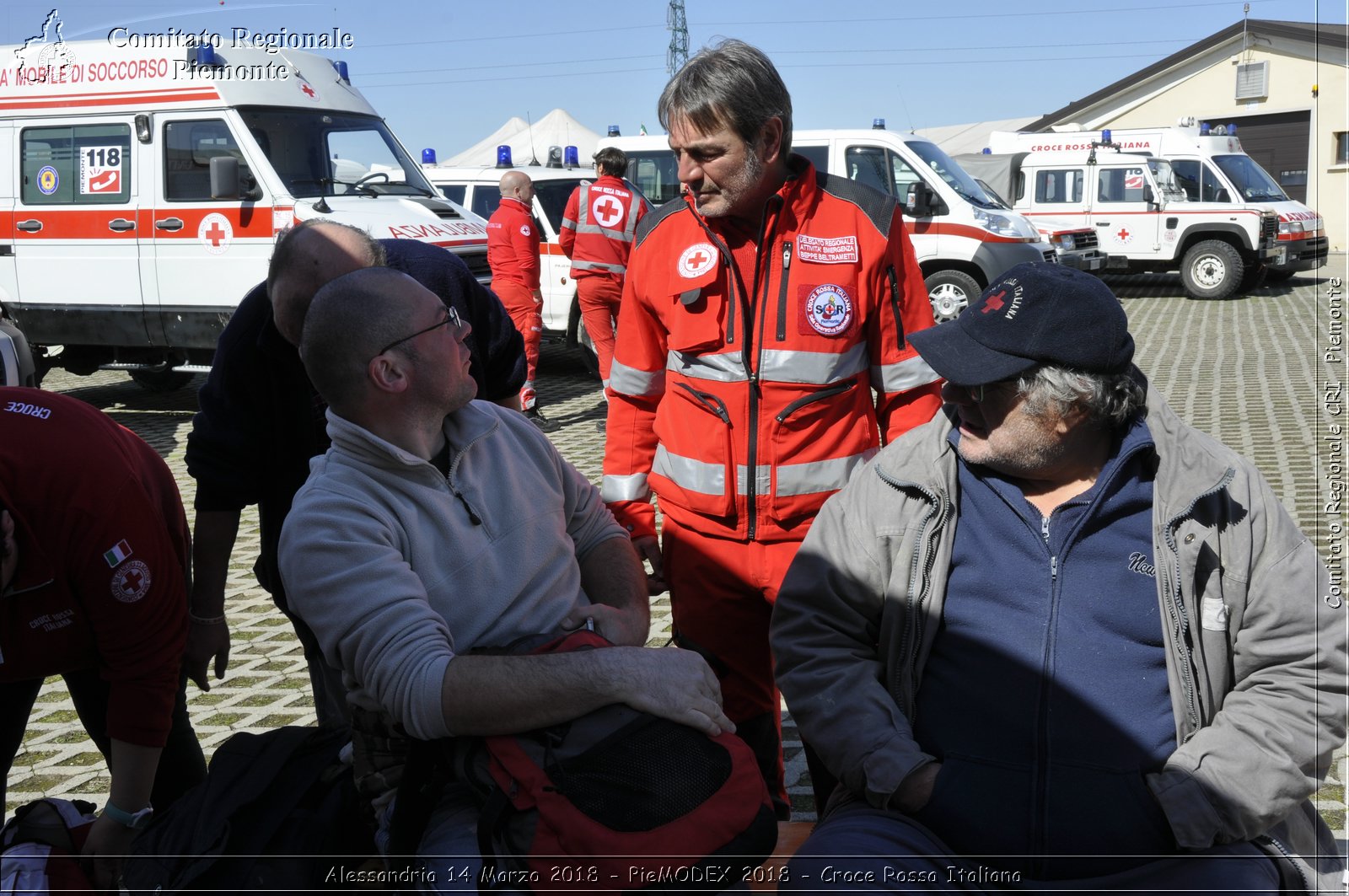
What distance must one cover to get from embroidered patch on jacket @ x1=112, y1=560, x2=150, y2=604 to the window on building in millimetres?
9351

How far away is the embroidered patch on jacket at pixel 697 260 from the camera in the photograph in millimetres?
2928

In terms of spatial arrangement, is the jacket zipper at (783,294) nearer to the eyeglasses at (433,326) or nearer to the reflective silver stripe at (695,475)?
the reflective silver stripe at (695,475)

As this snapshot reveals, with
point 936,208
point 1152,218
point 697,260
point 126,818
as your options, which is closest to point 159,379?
point 936,208

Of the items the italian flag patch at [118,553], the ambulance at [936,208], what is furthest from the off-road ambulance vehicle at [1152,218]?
the italian flag patch at [118,553]

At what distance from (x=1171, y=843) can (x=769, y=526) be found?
1.15 meters

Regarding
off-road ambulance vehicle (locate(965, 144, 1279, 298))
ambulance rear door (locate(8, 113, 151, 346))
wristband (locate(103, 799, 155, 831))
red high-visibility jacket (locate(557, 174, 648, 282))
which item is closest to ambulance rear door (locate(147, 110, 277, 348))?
ambulance rear door (locate(8, 113, 151, 346))

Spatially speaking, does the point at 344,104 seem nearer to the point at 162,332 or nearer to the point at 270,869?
the point at 162,332

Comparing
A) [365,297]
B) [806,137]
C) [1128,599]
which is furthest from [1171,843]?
[806,137]

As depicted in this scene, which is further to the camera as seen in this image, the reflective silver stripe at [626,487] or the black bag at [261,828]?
the reflective silver stripe at [626,487]

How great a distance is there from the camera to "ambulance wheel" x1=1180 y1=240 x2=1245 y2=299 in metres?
17.9

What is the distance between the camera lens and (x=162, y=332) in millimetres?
10594

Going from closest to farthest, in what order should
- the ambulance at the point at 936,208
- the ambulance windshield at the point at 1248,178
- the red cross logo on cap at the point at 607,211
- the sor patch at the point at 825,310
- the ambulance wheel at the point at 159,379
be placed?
the sor patch at the point at 825,310 < the red cross logo on cap at the point at 607,211 < the ambulance wheel at the point at 159,379 < the ambulance at the point at 936,208 < the ambulance windshield at the point at 1248,178

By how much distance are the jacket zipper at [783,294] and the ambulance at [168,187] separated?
737 centimetres

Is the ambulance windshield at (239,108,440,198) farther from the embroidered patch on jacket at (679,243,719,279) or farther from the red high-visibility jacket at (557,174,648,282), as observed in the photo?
the embroidered patch on jacket at (679,243,719,279)
